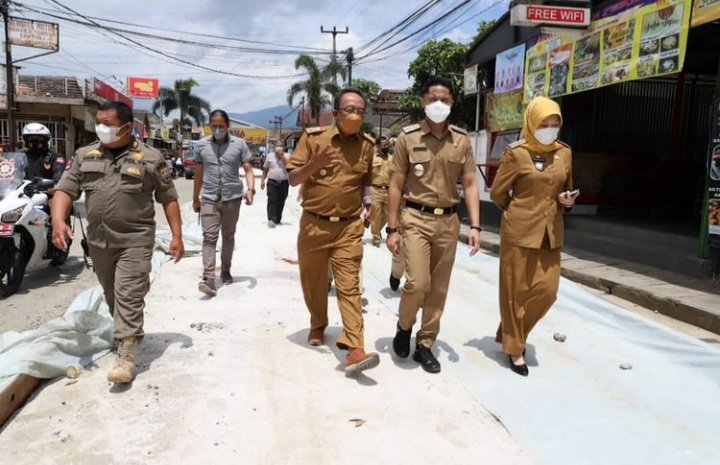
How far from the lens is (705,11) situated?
229 inches

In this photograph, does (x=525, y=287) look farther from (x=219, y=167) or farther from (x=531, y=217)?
(x=219, y=167)

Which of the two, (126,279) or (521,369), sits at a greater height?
(126,279)

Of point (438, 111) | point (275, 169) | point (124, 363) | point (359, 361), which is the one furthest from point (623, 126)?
point (124, 363)

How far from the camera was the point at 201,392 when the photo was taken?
342 centimetres

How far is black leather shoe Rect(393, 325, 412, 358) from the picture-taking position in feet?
13.2

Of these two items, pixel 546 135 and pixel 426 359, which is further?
pixel 426 359

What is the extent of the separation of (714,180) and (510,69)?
5155 mm

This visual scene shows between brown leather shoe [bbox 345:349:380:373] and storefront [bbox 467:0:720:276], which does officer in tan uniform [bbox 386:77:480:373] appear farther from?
storefront [bbox 467:0:720:276]

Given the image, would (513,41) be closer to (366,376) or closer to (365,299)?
(365,299)

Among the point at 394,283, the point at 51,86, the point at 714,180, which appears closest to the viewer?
the point at 714,180

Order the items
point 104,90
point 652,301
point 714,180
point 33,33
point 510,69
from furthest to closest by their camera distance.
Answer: point 104,90, point 33,33, point 510,69, point 714,180, point 652,301

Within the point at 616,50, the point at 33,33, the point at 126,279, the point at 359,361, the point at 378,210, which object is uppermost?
the point at 33,33

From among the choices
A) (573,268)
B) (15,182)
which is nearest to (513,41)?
(573,268)

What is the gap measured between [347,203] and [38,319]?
3148 millimetres
